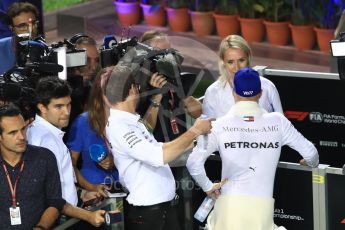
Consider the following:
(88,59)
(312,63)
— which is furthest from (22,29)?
(312,63)

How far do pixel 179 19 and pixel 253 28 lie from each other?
1.39 metres

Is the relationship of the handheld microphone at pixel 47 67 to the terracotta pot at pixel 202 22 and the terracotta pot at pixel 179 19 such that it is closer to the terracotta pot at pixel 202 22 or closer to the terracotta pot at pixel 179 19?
the terracotta pot at pixel 202 22

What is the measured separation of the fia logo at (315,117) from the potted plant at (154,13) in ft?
23.6

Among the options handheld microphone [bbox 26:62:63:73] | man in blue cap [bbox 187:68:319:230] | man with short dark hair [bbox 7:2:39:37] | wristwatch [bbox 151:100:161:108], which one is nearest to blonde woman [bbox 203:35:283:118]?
wristwatch [bbox 151:100:161:108]

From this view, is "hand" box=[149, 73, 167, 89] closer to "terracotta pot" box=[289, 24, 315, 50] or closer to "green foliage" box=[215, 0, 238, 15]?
"terracotta pot" box=[289, 24, 315, 50]

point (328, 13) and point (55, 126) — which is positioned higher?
point (55, 126)

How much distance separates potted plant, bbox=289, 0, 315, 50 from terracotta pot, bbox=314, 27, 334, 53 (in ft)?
0.51

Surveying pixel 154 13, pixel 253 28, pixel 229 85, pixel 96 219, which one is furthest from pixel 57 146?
pixel 154 13

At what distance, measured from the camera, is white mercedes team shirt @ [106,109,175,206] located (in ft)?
21.1

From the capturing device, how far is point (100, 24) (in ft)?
A: 54.2

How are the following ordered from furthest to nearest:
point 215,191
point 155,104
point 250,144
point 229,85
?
point 229,85 → point 155,104 → point 215,191 → point 250,144

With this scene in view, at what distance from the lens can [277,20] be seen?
1453 cm

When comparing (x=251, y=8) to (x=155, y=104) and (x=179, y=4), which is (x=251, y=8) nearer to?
(x=179, y=4)

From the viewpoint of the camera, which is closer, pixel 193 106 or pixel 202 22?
pixel 193 106
